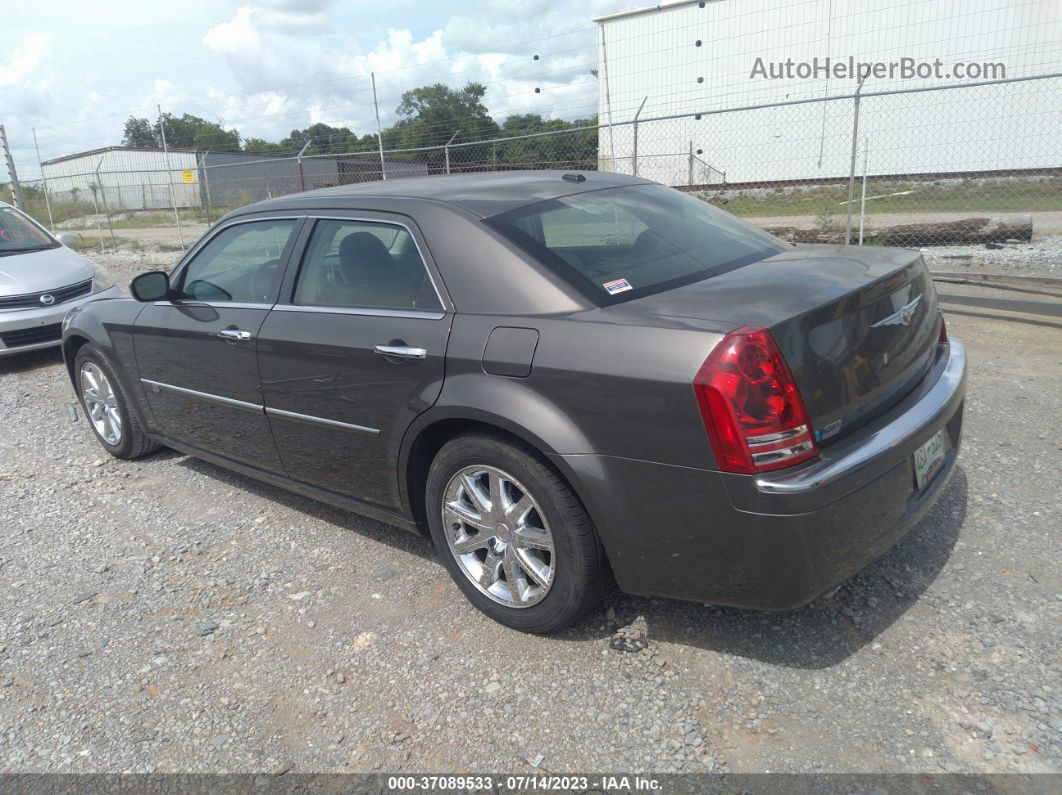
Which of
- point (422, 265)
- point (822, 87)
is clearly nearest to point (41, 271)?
point (422, 265)

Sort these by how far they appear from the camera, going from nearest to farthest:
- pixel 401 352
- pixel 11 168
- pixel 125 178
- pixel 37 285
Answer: pixel 401 352 < pixel 37 285 < pixel 11 168 < pixel 125 178

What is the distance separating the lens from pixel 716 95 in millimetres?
29125

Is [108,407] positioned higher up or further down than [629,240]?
further down

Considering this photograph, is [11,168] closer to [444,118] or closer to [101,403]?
[101,403]

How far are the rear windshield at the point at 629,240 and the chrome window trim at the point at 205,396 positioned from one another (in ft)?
5.19

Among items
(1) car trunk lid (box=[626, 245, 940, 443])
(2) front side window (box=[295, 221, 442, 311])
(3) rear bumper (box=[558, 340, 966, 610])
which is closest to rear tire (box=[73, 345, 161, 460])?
(2) front side window (box=[295, 221, 442, 311])

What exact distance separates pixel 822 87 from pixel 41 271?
26542 mm

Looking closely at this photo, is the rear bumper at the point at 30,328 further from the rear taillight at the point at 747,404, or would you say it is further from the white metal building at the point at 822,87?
the white metal building at the point at 822,87

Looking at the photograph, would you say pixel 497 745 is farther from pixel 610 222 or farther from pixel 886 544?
pixel 610 222

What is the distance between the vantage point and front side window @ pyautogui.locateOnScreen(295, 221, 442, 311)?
308 centimetres

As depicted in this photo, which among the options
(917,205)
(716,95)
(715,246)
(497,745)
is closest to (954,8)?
(716,95)

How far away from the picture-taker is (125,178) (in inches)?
1451

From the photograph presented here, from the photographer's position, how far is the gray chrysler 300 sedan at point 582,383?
7.52ft

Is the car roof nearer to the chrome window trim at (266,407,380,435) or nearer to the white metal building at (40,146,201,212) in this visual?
the chrome window trim at (266,407,380,435)
